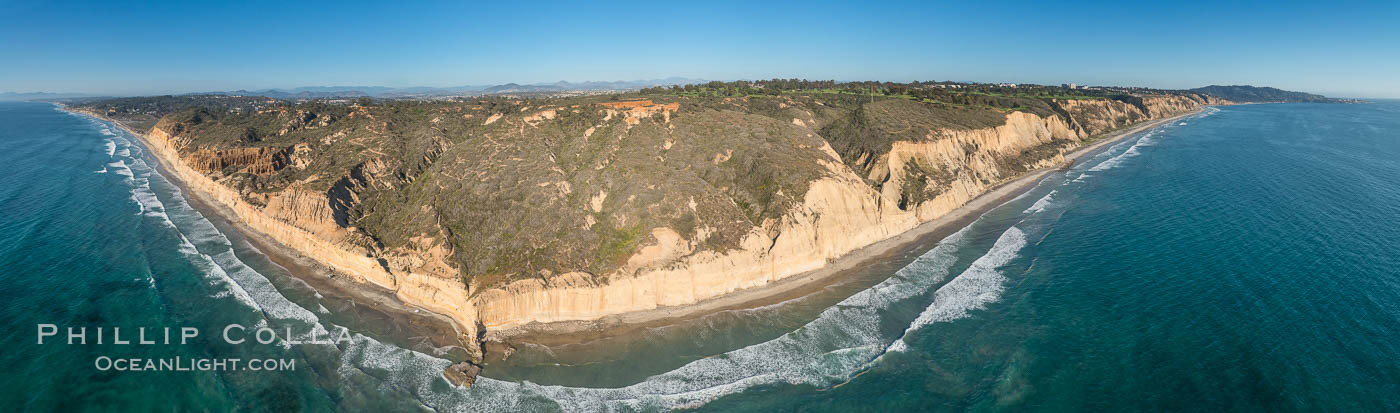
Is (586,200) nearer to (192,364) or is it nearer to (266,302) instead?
(266,302)

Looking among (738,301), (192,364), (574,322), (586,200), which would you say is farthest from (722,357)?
(192,364)

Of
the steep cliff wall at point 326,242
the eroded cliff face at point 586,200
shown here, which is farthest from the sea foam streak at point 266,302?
the eroded cliff face at point 586,200

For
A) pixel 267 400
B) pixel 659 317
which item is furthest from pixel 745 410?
pixel 267 400

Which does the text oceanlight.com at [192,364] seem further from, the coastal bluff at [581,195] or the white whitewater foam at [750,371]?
the white whitewater foam at [750,371]

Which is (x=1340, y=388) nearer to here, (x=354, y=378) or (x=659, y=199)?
(x=659, y=199)

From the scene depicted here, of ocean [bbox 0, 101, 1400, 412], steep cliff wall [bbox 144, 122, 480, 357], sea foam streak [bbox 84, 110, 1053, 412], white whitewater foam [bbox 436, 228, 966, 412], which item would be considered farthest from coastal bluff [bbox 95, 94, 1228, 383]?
white whitewater foam [bbox 436, 228, 966, 412]

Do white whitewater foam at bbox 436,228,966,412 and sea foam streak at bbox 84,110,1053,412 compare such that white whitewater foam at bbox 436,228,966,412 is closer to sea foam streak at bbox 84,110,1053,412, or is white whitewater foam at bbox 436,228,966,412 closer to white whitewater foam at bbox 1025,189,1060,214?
sea foam streak at bbox 84,110,1053,412
